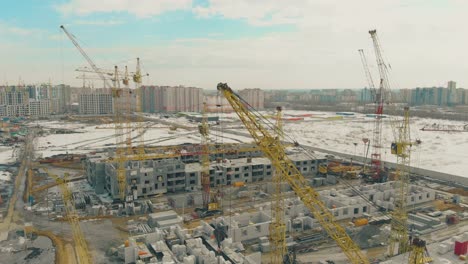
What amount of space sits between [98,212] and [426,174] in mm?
27955

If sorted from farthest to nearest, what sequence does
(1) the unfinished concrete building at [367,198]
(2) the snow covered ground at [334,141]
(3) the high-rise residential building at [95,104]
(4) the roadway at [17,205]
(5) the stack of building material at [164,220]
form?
(3) the high-rise residential building at [95,104]
(2) the snow covered ground at [334,141]
(1) the unfinished concrete building at [367,198]
(4) the roadway at [17,205]
(5) the stack of building material at [164,220]

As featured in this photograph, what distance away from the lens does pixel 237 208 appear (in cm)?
2506

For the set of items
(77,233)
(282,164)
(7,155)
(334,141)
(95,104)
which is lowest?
(77,233)

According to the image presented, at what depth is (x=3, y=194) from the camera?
90.4ft

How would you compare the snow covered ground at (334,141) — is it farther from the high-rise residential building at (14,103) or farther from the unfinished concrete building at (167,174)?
the high-rise residential building at (14,103)

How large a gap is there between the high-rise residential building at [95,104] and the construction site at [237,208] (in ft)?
217

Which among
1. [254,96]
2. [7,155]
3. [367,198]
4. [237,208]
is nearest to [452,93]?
[254,96]

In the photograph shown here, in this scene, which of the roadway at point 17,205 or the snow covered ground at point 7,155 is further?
the snow covered ground at point 7,155

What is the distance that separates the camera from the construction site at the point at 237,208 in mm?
15992

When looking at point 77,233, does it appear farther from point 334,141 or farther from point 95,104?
point 95,104

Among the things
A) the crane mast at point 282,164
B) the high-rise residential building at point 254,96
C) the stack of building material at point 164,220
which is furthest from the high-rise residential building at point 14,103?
the crane mast at point 282,164

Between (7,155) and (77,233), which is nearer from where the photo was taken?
(77,233)

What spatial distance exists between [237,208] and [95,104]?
3563 inches

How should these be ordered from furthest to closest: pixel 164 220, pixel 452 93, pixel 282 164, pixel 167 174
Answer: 1. pixel 452 93
2. pixel 167 174
3. pixel 164 220
4. pixel 282 164
